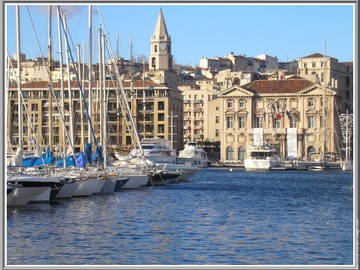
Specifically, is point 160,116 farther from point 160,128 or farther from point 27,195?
point 27,195

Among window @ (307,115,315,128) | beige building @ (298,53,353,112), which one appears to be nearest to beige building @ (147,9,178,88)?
beige building @ (298,53,353,112)

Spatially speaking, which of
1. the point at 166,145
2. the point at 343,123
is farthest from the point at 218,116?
the point at 166,145

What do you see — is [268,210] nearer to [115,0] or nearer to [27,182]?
[27,182]

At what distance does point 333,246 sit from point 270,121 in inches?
2747

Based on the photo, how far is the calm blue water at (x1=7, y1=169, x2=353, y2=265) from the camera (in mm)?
17781

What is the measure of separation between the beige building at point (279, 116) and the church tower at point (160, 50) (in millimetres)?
22405

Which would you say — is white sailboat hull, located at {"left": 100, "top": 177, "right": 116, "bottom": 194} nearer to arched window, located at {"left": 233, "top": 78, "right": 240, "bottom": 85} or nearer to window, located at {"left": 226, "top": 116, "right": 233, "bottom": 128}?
window, located at {"left": 226, "top": 116, "right": 233, "bottom": 128}

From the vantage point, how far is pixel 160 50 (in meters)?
Answer: 113

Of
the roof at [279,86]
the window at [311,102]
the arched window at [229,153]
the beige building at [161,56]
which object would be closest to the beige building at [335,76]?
the window at [311,102]

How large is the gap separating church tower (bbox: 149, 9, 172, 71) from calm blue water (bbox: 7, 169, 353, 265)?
76.6 metres

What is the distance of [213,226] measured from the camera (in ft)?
78.7

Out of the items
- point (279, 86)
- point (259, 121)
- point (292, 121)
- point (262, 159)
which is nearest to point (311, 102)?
point (292, 121)

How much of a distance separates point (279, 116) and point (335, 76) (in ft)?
28.5

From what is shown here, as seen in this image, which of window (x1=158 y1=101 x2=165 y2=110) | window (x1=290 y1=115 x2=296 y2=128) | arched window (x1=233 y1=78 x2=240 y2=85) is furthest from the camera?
arched window (x1=233 y1=78 x2=240 y2=85)
